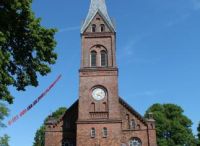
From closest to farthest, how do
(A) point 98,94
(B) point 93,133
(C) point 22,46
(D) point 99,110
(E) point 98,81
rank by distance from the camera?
(C) point 22,46
(B) point 93,133
(D) point 99,110
(A) point 98,94
(E) point 98,81

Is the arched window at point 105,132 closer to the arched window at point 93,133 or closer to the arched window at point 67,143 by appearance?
the arched window at point 93,133

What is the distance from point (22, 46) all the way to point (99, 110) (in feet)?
65.9

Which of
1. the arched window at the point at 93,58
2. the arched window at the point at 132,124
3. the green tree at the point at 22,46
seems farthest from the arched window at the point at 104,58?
the green tree at the point at 22,46

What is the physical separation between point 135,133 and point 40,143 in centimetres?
2940

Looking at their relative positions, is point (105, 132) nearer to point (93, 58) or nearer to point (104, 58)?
point (104, 58)

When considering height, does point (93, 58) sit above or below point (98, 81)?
above

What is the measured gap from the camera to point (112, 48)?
3806cm

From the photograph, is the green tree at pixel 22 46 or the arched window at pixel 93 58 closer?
the green tree at pixel 22 46

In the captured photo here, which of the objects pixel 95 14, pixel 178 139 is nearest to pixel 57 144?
pixel 95 14

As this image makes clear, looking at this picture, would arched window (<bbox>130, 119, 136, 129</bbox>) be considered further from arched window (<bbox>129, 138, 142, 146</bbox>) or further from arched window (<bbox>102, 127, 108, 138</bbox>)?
arched window (<bbox>102, 127, 108, 138</bbox>)

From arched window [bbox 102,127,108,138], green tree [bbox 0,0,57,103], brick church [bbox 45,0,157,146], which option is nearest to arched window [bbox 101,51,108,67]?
brick church [bbox 45,0,157,146]

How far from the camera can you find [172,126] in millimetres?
52156

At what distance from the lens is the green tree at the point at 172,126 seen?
168 ft

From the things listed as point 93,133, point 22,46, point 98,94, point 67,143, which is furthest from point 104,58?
point 22,46
